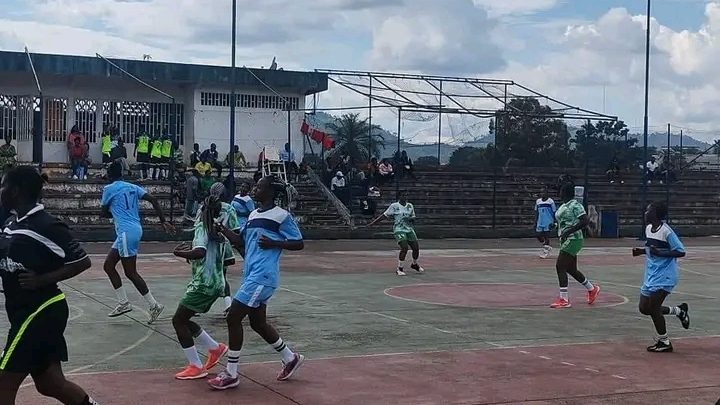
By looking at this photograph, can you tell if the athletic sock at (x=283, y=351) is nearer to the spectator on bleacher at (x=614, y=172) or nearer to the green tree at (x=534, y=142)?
the spectator on bleacher at (x=614, y=172)

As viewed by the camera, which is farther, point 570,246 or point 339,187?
point 339,187

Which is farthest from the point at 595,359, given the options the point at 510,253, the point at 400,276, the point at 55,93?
the point at 55,93

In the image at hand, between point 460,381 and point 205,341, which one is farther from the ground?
point 205,341

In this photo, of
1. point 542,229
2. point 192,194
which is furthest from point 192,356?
Result: point 192,194

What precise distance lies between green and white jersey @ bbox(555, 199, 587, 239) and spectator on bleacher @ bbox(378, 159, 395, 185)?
21400 millimetres

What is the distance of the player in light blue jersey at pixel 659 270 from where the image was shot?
11477mm

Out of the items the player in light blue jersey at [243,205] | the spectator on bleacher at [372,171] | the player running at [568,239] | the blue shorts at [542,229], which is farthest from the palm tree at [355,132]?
the player running at [568,239]

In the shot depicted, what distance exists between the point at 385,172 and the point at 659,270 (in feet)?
84.4

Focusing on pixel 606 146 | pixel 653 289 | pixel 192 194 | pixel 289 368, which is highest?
pixel 606 146

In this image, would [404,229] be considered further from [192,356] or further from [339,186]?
[339,186]

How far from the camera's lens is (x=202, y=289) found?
31.3ft

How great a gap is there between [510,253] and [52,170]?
16.4 m

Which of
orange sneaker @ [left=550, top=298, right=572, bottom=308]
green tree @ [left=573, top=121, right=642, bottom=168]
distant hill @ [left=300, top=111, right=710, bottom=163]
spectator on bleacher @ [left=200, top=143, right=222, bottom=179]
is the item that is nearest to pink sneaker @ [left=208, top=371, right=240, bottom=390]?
orange sneaker @ [left=550, top=298, right=572, bottom=308]

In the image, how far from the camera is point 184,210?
31.3m
